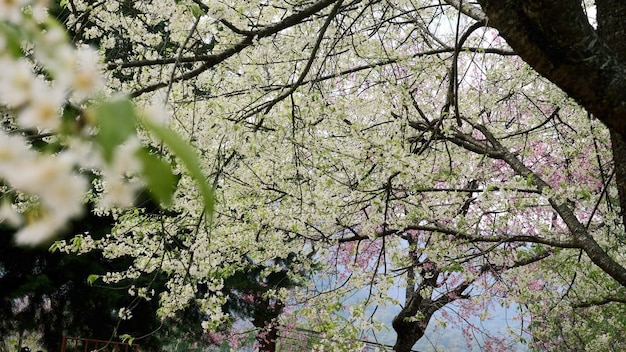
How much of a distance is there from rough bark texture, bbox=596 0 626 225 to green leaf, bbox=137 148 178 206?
90.0 inches

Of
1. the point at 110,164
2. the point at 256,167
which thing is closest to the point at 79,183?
the point at 110,164

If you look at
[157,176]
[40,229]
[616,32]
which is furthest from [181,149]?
[616,32]

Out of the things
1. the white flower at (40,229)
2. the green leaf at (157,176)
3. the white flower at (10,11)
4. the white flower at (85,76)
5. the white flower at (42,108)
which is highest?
the white flower at (10,11)

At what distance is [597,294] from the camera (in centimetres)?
572

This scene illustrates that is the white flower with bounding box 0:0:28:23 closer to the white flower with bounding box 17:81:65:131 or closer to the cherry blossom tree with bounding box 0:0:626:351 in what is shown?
the white flower with bounding box 17:81:65:131

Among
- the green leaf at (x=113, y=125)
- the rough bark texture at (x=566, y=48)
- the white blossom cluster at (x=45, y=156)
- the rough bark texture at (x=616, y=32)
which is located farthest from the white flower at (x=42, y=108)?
the rough bark texture at (x=616, y=32)

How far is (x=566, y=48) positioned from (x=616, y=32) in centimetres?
79

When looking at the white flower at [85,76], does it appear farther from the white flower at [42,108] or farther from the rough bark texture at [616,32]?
the rough bark texture at [616,32]

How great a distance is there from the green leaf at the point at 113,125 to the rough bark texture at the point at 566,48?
5.17 feet

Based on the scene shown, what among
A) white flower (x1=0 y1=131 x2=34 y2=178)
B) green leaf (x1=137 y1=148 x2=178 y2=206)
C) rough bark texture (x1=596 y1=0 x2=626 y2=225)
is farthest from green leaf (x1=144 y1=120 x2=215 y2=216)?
rough bark texture (x1=596 y1=0 x2=626 y2=225)

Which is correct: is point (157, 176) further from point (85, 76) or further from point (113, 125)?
point (85, 76)

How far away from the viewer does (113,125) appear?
1.17 ft

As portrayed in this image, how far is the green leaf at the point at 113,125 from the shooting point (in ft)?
1.17

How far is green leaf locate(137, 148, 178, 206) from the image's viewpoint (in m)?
0.37
